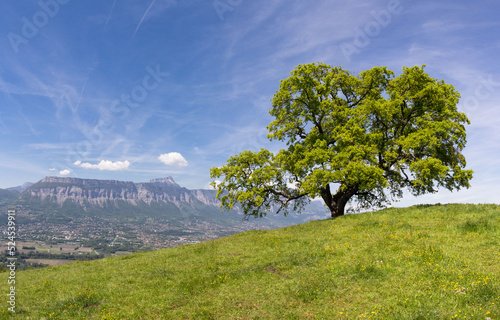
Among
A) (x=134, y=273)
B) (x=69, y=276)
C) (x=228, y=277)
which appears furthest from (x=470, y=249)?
(x=69, y=276)

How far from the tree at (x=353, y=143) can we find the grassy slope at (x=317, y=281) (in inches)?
255

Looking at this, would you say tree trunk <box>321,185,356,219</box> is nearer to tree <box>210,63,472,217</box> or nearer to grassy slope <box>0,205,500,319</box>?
tree <box>210,63,472,217</box>

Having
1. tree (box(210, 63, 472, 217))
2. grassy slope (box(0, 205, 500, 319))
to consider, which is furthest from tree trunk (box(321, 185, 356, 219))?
grassy slope (box(0, 205, 500, 319))

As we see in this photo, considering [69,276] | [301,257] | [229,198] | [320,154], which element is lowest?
[69,276]

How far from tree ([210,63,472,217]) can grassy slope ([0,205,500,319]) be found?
6.47 meters

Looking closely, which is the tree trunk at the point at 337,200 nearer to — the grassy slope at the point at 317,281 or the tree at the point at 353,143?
the tree at the point at 353,143

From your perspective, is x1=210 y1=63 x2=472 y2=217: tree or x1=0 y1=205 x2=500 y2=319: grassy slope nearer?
x1=0 y1=205 x2=500 y2=319: grassy slope

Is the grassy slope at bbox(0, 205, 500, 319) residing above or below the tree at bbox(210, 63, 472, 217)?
below

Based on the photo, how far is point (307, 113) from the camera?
3294cm

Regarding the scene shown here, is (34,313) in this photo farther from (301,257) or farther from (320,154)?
(320,154)

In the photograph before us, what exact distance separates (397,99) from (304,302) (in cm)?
2525

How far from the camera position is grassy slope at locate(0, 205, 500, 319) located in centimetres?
1080

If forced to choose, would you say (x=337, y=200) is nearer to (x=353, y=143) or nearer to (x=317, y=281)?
(x=353, y=143)

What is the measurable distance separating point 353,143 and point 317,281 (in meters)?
18.6
